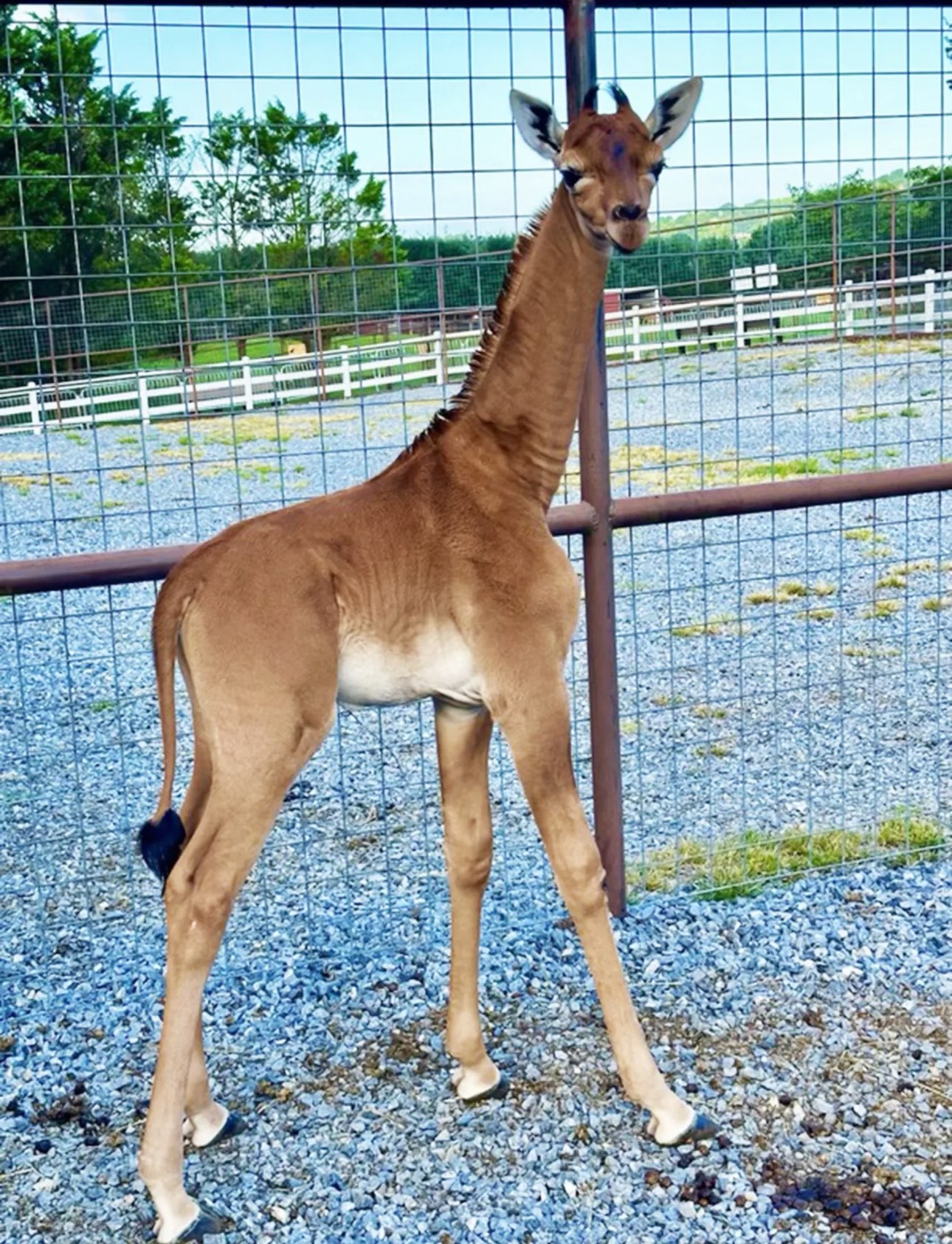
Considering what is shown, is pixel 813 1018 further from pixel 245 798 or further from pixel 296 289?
pixel 296 289

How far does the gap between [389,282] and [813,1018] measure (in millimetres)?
2800

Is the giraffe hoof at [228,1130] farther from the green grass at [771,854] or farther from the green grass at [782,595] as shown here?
the green grass at [782,595]

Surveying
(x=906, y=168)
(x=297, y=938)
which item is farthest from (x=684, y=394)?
(x=297, y=938)

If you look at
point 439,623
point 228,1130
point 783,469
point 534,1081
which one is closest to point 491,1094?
point 534,1081

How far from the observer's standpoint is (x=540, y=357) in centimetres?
357

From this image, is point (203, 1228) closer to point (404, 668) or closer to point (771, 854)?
point (404, 668)

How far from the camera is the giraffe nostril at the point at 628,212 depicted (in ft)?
10.4

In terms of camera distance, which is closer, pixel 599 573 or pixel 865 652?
pixel 599 573

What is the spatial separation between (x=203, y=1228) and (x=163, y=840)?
3.08 feet

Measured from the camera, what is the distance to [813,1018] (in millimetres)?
4043

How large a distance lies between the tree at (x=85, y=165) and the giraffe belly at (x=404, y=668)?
152cm

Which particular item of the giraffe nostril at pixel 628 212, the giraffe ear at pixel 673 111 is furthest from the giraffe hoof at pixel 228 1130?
the giraffe ear at pixel 673 111

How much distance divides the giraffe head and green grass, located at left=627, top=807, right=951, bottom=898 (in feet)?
8.71

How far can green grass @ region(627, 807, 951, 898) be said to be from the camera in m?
5.09
